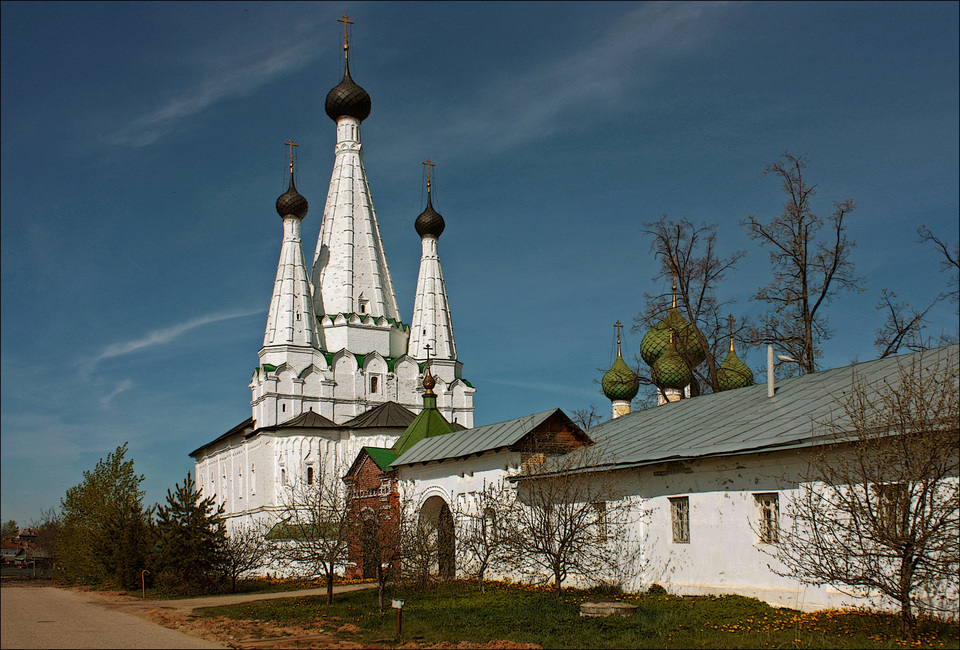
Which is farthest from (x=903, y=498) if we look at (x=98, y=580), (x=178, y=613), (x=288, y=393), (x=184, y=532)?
(x=288, y=393)

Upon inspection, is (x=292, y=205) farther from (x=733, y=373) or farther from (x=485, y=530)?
(x=485, y=530)

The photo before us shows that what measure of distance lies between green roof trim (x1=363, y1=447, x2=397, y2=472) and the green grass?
888 cm

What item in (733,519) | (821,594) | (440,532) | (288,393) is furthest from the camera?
(288,393)

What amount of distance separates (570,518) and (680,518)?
1991mm

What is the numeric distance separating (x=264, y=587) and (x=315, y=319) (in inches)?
697

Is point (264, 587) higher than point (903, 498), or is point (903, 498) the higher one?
point (903, 498)

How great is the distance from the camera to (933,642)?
10.5 metres

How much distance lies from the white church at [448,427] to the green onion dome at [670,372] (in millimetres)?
54

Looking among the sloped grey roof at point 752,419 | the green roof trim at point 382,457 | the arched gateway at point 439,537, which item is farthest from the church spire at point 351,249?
the sloped grey roof at point 752,419

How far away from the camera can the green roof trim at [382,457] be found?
84.8ft

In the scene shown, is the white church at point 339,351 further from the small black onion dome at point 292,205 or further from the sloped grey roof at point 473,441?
the sloped grey roof at point 473,441

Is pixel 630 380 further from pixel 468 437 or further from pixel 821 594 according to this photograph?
pixel 821 594

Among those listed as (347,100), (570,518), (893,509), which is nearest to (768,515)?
(570,518)

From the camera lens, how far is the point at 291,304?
130 feet
